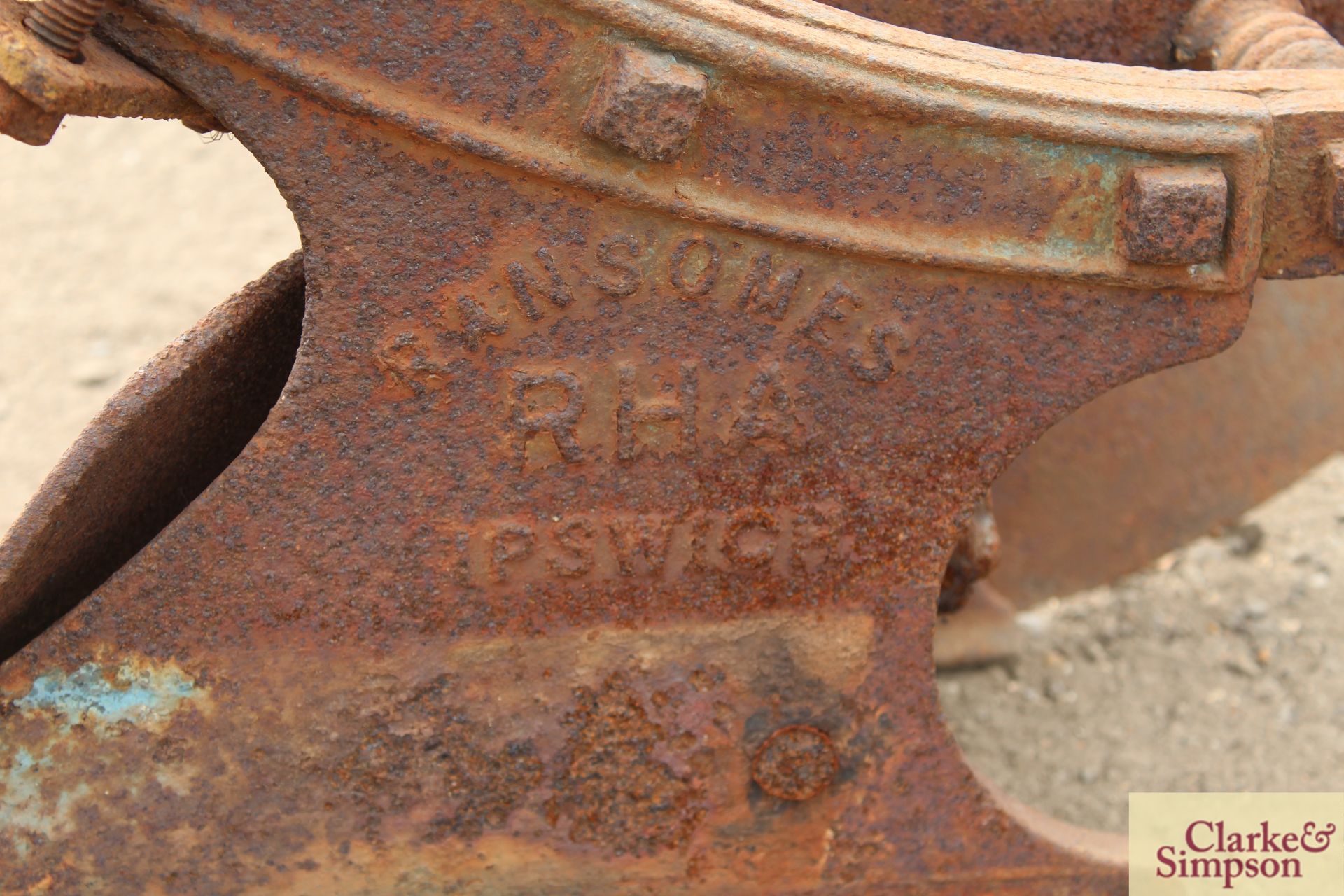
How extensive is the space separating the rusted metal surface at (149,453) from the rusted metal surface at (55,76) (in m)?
0.23

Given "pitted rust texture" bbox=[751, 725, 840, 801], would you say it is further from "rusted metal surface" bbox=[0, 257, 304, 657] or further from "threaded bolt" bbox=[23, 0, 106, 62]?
"threaded bolt" bbox=[23, 0, 106, 62]

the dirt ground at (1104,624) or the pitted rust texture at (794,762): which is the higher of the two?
the dirt ground at (1104,624)

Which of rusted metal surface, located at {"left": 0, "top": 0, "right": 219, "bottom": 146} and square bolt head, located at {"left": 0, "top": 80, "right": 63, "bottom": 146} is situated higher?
rusted metal surface, located at {"left": 0, "top": 0, "right": 219, "bottom": 146}

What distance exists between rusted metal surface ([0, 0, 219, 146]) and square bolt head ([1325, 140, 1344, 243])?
917 millimetres

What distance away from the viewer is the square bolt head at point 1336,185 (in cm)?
108

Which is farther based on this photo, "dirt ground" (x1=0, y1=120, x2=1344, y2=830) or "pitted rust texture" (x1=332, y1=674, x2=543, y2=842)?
"dirt ground" (x1=0, y1=120, x2=1344, y2=830)

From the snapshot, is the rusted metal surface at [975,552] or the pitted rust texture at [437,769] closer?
the pitted rust texture at [437,769]

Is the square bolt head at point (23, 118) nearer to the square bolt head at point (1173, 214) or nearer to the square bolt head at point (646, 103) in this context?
the square bolt head at point (646, 103)

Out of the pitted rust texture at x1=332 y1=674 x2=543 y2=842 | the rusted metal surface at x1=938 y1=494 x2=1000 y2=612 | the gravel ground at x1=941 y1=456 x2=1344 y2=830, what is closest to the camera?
the pitted rust texture at x1=332 y1=674 x2=543 y2=842

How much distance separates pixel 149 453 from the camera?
1.17 m

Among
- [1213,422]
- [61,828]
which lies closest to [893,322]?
[61,828]

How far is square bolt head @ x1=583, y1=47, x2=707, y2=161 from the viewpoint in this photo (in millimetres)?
991

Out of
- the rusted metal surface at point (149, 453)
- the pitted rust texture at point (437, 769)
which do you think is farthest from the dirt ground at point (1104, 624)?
the rusted metal surface at point (149, 453)

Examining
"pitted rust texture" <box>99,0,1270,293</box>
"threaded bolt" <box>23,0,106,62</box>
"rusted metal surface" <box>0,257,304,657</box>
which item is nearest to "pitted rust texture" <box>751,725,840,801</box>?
"pitted rust texture" <box>99,0,1270,293</box>
